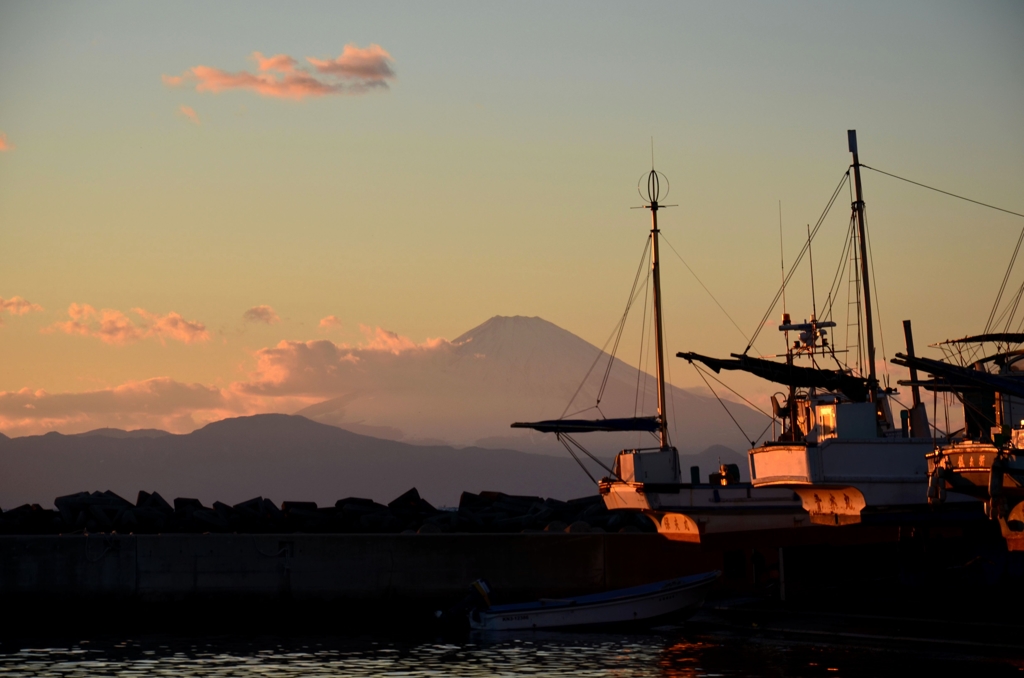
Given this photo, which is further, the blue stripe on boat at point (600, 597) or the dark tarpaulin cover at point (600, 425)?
the dark tarpaulin cover at point (600, 425)

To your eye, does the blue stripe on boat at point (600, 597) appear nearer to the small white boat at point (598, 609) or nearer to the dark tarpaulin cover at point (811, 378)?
the small white boat at point (598, 609)

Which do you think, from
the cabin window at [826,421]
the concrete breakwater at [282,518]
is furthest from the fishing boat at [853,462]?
the concrete breakwater at [282,518]

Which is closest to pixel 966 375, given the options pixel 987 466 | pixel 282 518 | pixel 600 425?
pixel 987 466

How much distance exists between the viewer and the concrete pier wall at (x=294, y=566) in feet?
120

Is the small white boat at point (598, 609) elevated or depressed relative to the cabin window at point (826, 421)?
depressed

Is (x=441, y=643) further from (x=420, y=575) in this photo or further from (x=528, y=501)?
(x=528, y=501)

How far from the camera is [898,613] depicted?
33094mm

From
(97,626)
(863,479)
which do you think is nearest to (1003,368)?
(863,479)

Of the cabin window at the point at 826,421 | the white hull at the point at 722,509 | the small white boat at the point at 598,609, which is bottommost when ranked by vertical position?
the small white boat at the point at 598,609

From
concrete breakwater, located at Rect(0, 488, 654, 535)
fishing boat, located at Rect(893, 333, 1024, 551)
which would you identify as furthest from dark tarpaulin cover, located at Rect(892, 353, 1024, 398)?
concrete breakwater, located at Rect(0, 488, 654, 535)

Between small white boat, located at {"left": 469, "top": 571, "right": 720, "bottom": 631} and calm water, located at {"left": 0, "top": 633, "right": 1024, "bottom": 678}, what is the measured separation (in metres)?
0.58

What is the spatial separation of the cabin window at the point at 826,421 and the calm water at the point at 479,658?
6.54 meters

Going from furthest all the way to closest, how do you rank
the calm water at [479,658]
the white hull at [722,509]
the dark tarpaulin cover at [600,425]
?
1. the dark tarpaulin cover at [600,425]
2. the white hull at [722,509]
3. the calm water at [479,658]

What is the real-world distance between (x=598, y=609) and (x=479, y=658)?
15.0 ft
